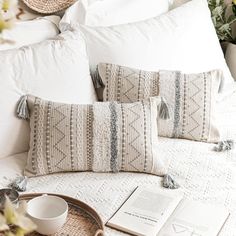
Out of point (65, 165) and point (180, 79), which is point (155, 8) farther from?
point (65, 165)

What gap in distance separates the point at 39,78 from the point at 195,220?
714mm

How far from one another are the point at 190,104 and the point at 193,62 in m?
0.33

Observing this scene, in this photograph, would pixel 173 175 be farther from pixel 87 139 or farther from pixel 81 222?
pixel 81 222

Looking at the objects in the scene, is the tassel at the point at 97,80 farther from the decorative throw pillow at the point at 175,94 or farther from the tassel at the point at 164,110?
the tassel at the point at 164,110

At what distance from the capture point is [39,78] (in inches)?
62.8

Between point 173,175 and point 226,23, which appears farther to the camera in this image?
point 226,23

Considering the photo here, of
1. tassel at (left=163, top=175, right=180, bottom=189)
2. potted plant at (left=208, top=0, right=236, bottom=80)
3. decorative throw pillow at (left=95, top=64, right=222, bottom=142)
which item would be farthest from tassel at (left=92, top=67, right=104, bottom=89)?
potted plant at (left=208, top=0, right=236, bottom=80)

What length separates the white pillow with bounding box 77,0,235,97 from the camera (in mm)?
1820

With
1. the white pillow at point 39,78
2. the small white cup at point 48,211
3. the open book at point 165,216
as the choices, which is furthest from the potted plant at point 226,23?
the small white cup at point 48,211

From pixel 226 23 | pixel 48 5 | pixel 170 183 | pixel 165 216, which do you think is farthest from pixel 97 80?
pixel 226 23

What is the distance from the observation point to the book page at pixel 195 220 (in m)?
1.28

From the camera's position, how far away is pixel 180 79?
68.7 inches

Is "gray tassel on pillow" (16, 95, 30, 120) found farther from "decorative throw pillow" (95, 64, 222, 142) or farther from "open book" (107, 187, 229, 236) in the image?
"open book" (107, 187, 229, 236)

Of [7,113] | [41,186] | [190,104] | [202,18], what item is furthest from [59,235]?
[202,18]
